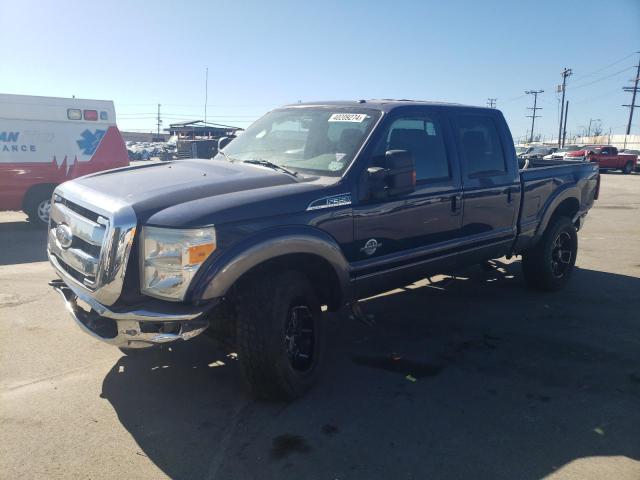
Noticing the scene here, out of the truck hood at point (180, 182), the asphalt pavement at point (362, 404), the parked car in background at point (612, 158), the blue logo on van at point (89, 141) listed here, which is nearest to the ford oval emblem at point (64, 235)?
the truck hood at point (180, 182)

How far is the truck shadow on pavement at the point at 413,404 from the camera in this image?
9.57 feet

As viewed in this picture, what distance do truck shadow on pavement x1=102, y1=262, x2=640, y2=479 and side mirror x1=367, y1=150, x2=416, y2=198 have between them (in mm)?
1382

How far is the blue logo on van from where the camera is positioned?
1062 cm

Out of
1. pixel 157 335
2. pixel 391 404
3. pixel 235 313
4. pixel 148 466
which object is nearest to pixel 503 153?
pixel 391 404

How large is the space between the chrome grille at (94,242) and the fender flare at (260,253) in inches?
18.7

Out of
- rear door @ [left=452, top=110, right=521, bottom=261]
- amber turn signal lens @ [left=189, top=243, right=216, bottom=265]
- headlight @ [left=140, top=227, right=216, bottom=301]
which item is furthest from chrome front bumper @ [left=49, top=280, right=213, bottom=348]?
rear door @ [left=452, top=110, right=521, bottom=261]

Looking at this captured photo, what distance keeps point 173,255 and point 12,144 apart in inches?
340

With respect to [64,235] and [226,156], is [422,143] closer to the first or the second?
[226,156]

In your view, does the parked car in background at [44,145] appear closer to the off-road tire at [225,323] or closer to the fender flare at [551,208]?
the off-road tire at [225,323]

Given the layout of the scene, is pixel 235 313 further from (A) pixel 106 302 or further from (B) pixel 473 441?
(B) pixel 473 441

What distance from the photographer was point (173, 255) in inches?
117

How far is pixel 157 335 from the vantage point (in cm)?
300

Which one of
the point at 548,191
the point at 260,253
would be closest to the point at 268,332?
the point at 260,253

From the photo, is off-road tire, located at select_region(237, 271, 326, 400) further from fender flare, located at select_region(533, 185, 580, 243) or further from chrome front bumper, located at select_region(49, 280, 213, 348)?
fender flare, located at select_region(533, 185, 580, 243)
